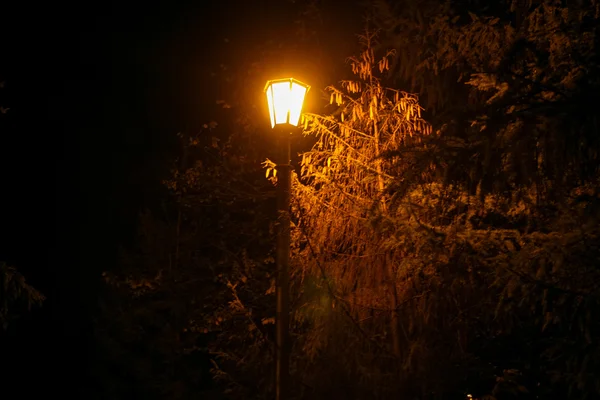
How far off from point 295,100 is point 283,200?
0.93 meters

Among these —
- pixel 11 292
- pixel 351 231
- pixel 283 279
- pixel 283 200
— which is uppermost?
pixel 283 200

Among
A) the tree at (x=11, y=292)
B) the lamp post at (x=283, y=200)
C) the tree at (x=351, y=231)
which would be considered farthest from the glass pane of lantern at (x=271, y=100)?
the tree at (x=11, y=292)

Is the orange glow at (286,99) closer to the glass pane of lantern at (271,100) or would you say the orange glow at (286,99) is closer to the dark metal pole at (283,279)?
the glass pane of lantern at (271,100)

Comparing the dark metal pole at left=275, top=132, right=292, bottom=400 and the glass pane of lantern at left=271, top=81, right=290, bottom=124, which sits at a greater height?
the glass pane of lantern at left=271, top=81, right=290, bottom=124

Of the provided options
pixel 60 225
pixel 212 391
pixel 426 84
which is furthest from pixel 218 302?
pixel 60 225

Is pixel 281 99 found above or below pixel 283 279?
above

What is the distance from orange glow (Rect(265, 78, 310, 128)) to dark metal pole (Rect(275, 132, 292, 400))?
16 cm

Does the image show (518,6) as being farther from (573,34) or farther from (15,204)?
(15,204)

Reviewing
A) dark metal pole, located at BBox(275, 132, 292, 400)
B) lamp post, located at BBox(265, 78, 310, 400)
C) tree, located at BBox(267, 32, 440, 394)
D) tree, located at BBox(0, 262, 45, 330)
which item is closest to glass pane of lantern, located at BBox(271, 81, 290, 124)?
lamp post, located at BBox(265, 78, 310, 400)

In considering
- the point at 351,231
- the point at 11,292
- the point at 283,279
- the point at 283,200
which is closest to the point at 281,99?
the point at 283,200

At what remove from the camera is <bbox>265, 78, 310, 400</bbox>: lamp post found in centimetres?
482

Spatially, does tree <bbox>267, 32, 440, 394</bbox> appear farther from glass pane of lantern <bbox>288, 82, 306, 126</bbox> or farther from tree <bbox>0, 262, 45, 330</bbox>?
tree <bbox>0, 262, 45, 330</bbox>

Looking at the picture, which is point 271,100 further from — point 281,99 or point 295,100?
point 295,100

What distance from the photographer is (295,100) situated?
5.09 meters
